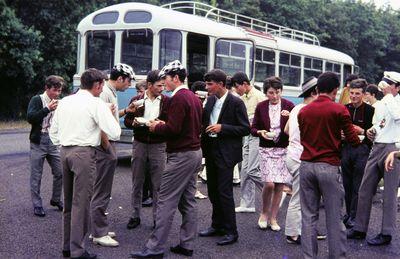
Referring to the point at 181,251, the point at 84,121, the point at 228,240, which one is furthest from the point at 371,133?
the point at 84,121

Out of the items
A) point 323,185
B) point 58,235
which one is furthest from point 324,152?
point 58,235

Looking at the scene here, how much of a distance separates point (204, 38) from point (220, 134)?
21.0 feet

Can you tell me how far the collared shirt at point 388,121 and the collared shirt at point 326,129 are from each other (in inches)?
52.6

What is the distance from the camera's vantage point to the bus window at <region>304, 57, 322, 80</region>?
53.1 ft

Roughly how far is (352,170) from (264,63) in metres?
7.48

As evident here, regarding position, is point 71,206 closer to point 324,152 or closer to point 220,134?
point 220,134

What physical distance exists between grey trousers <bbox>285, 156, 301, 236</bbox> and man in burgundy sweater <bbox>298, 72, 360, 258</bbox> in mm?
981

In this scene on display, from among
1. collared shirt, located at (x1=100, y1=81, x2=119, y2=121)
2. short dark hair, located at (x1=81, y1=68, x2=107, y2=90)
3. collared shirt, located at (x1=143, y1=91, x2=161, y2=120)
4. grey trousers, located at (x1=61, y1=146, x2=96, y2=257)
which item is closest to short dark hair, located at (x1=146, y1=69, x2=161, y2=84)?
collared shirt, located at (x1=143, y1=91, x2=161, y2=120)

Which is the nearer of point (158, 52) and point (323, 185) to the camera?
point (323, 185)

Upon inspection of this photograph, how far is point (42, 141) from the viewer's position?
23.3 ft

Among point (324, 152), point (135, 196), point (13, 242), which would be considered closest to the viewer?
point (324, 152)

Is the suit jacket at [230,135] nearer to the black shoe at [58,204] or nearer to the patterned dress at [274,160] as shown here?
the patterned dress at [274,160]

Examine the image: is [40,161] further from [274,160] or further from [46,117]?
[274,160]

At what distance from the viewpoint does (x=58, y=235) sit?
609cm
